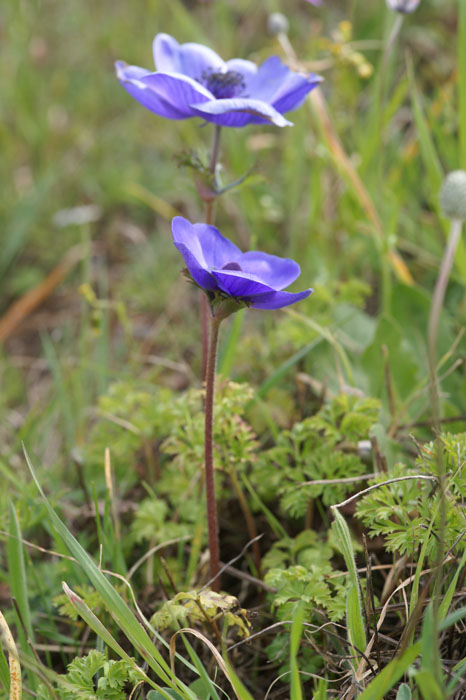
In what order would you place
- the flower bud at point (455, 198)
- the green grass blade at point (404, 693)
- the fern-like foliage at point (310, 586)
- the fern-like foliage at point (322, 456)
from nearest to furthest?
the green grass blade at point (404, 693)
the fern-like foliage at point (310, 586)
the flower bud at point (455, 198)
the fern-like foliage at point (322, 456)

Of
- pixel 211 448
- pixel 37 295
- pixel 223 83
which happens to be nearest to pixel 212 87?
pixel 223 83

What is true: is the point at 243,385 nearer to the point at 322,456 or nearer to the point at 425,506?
the point at 322,456

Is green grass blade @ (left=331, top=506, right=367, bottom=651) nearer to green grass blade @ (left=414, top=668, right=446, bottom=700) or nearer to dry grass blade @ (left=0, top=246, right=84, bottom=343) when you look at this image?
green grass blade @ (left=414, top=668, right=446, bottom=700)

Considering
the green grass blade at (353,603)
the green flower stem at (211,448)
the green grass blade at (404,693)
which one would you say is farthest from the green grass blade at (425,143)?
the green grass blade at (404,693)

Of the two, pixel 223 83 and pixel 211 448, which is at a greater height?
pixel 223 83

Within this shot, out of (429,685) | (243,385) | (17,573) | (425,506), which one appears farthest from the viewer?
(243,385)

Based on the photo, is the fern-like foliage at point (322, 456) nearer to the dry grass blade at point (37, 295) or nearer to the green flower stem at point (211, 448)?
the green flower stem at point (211, 448)

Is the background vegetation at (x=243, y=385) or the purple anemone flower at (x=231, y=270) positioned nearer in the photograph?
the purple anemone flower at (x=231, y=270)
